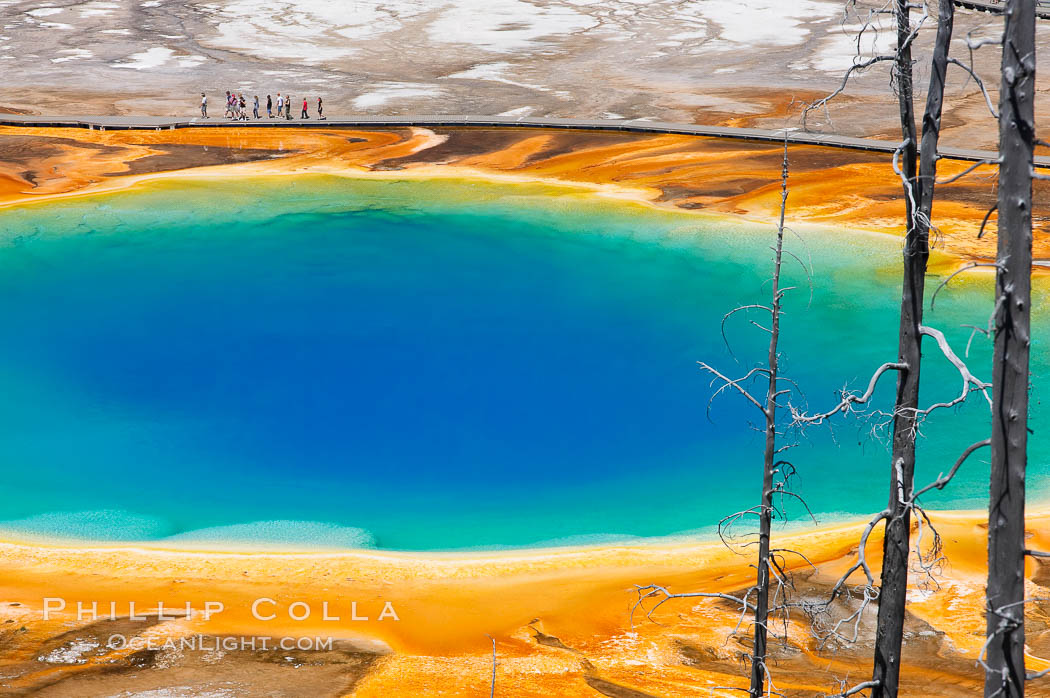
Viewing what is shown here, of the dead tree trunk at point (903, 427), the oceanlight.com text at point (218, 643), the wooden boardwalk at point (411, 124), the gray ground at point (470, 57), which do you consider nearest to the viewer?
the dead tree trunk at point (903, 427)

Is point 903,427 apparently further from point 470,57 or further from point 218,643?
point 470,57

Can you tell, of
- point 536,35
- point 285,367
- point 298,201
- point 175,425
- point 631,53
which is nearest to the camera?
point 175,425

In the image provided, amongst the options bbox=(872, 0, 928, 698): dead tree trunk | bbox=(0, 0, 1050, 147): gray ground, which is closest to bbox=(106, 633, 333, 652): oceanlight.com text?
bbox=(872, 0, 928, 698): dead tree trunk

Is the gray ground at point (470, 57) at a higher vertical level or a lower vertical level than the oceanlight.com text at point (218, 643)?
higher

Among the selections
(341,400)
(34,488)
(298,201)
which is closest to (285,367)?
(341,400)

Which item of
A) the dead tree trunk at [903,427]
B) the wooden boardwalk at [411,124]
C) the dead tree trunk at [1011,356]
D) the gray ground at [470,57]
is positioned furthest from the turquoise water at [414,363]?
the gray ground at [470,57]

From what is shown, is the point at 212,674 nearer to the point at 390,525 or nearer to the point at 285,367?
the point at 390,525

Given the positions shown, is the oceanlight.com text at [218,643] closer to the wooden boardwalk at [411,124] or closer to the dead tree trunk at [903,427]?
the dead tree trunk at [903,427]
